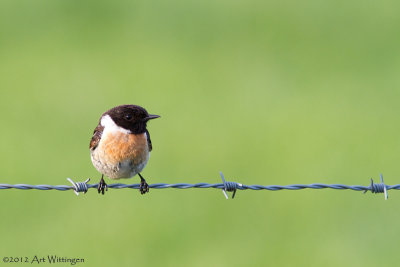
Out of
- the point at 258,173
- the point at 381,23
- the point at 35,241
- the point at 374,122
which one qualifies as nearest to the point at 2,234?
the point at 35,241

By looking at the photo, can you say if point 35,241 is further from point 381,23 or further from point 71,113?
point 381,23

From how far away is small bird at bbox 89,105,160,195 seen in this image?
7.84 m

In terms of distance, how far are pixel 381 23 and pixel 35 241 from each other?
9.13 metres

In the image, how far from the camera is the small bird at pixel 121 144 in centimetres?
784

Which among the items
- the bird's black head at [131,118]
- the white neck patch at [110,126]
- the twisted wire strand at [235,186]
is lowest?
the twisted wire strand at [235,186]

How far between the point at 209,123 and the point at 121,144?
555 cm

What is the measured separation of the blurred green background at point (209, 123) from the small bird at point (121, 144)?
214 cm

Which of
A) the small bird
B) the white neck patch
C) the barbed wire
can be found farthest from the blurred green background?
the barbed wire

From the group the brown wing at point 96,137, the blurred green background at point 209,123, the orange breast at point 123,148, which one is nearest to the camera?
the orange breast at point 123,148

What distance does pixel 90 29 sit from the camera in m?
16.7

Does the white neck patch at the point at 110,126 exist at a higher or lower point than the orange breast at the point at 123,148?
higher

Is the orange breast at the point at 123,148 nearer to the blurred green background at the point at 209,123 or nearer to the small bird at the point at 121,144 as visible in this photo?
the small bird at the point at 121,144

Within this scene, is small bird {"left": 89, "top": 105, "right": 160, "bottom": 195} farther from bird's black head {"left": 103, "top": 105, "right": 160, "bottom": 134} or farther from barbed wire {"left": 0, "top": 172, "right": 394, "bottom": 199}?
barbed wire {"left": 0, "top": 172, "right": 394, "bottom": 199}

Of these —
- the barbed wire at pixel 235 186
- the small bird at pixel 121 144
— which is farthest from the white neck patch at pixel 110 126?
the barbed wire at pixel 235 186
